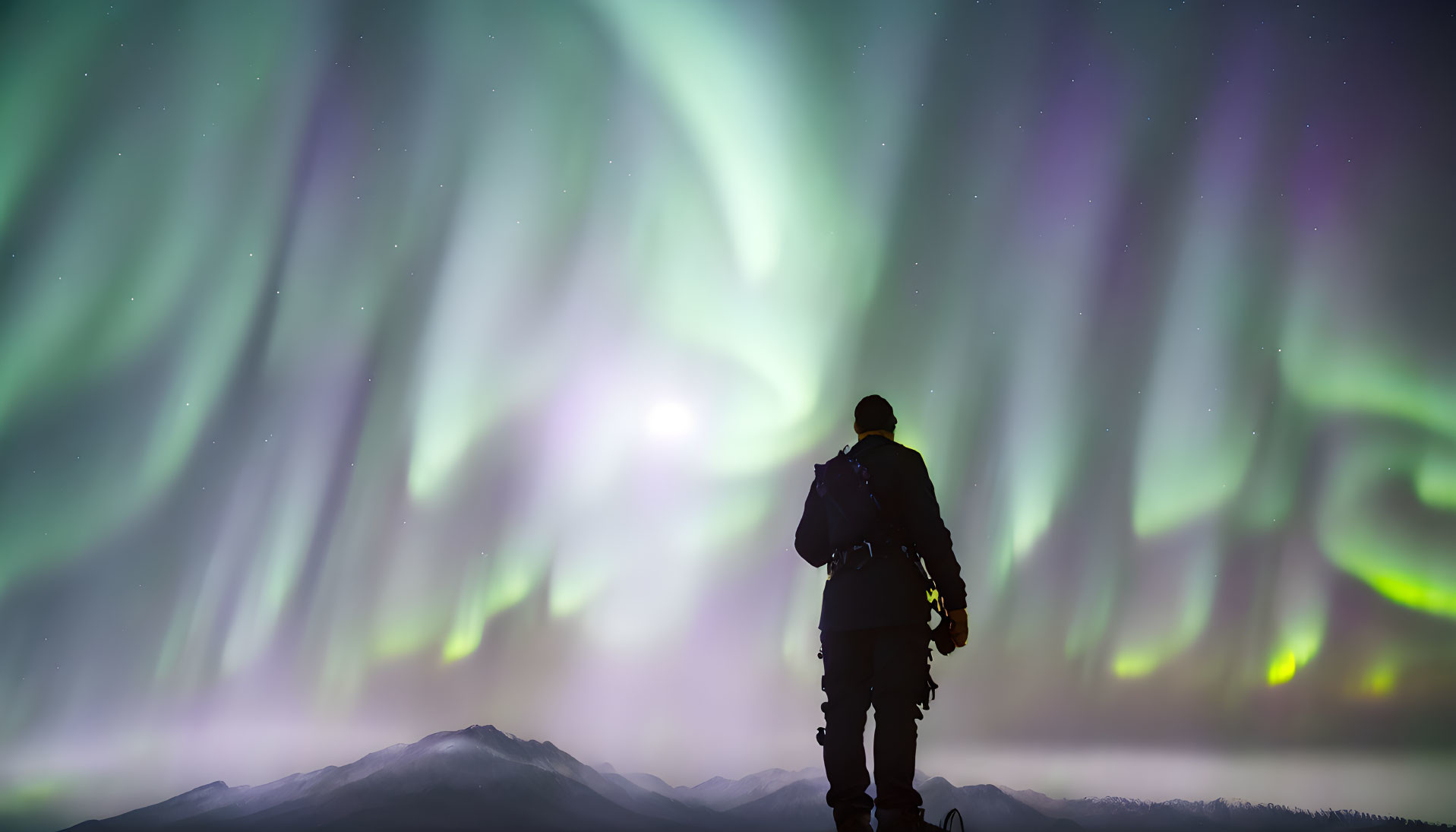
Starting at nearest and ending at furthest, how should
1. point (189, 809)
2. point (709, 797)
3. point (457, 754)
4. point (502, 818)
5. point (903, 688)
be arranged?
point (903, 688)
point (502, 818)
point (189, 809)
point (457, 754)
point (709, 797)

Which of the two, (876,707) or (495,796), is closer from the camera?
(876,707)

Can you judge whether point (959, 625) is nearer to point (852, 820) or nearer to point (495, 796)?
point (852, 820)

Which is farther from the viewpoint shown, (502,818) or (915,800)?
(502,818)

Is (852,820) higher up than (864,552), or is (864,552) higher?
(864,552)

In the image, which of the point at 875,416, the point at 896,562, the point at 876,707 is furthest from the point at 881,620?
the point at 875,416

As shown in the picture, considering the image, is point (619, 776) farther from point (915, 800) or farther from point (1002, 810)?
point (915, 800)

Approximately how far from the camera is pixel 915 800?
4.21 metres

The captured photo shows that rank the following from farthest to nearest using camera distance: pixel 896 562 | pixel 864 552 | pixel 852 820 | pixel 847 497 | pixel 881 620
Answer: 1. pixel 847 497
2. pixel 864 552
3. pixel 896 562
4. pixel 881 620
5. pixel 852 820

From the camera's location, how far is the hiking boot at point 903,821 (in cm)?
413

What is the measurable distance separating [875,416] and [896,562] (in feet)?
3.02

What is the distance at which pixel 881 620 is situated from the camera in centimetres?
460

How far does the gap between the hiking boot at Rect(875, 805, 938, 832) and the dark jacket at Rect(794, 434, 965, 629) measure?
Answer: 0.91m

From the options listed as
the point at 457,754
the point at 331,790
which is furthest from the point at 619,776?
the point at 331,790

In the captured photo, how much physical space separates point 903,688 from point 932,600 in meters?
0.52
